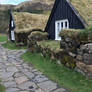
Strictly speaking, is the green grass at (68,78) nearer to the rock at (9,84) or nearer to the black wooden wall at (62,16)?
the rock at (9,84)

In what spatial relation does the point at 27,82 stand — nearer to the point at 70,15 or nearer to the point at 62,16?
the point at 70,15

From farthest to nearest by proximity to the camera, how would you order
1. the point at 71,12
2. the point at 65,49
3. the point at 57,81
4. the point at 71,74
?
the point at 71,12, the point at 65,49, the point at 71,74, the point at 57,81

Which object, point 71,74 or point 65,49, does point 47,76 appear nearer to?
point 71,74

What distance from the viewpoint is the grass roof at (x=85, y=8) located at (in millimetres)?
9223

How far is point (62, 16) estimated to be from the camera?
38.2ft

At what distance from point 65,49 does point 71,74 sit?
1397 millimetres

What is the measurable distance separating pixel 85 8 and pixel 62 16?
201 centimetres

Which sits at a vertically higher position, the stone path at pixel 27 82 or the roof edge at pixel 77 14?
the roof edge at pixel 77 14

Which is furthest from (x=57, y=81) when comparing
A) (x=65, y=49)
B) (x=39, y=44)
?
(x=39, y=44)

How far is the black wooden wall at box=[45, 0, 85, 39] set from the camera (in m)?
9.91

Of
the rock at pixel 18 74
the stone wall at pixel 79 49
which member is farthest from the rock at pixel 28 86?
the stone wall at pixel 79 49

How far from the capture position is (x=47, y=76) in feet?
20.7

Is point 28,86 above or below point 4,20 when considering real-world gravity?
below

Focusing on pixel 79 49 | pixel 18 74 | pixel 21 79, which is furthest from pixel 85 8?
pixel 21 79
